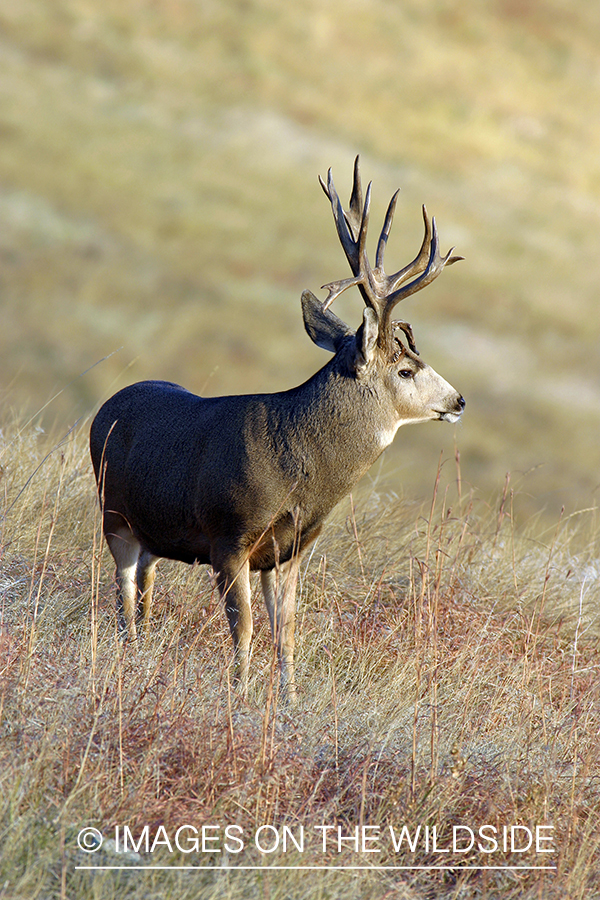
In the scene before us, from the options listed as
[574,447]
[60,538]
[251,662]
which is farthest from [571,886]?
[574,447]

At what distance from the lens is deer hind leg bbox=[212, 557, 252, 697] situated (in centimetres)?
442

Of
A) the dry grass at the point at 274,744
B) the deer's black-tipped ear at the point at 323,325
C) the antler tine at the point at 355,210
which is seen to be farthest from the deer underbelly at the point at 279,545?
the antler tine at the point at 355,210

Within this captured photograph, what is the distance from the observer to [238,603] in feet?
14.7

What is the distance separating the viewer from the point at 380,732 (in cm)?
396

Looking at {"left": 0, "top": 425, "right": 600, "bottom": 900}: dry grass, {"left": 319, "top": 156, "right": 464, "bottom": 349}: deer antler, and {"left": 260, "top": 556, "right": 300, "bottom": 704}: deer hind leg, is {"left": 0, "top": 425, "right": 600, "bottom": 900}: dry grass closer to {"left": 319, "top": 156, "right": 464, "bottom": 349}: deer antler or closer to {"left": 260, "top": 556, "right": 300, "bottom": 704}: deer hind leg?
{"left": 260, "top": 556, "right": 300, "bottom": 704}: deer hind leg

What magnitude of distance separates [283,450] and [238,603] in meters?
0.73

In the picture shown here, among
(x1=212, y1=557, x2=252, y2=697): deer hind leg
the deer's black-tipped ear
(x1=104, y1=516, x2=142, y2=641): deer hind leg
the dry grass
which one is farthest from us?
(x1=104, y1=516, x2=142, y2=641): deer hind leg

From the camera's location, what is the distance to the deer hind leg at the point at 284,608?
15.0 feet

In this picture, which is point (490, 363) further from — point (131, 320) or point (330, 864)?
point (330, 864)

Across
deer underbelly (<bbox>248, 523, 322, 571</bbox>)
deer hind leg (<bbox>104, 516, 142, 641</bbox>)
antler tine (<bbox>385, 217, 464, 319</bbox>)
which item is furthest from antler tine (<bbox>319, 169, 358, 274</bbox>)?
deer hind leg (<bbox>104, 516, 142, 641</bbox>)

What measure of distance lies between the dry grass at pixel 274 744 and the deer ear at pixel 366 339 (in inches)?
34.5

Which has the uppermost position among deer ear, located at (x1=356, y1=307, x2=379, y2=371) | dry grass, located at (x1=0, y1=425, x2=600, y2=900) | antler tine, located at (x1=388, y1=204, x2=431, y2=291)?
antler tine, located at (x1=388, y1=204, x2=431, y2=291)

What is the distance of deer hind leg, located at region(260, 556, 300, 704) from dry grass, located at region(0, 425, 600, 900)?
5.1 inches

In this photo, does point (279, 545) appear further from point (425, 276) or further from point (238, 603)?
point (425, 276)
